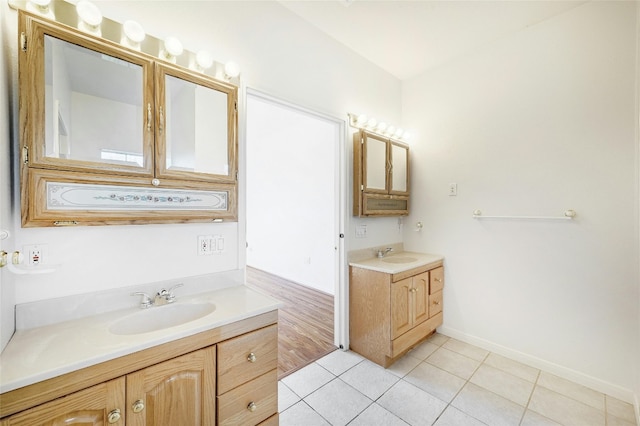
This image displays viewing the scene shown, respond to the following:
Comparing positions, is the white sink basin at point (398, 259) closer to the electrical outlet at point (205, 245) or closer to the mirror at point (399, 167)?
the mirror at point (399, 167)

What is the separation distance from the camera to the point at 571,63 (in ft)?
6.31

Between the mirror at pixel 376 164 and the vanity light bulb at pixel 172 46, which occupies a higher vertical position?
the vanity light bulb at pixel 172 46

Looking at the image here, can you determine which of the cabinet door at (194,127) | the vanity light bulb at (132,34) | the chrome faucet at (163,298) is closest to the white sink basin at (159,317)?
the chrome faucet at (163,298)

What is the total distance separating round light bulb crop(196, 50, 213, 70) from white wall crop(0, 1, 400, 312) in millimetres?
118

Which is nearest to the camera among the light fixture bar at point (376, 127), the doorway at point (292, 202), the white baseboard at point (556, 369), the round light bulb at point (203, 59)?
the round light bulb at point (203, 59)

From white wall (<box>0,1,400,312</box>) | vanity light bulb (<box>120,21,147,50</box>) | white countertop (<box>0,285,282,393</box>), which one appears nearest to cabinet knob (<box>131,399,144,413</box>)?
white countertop (<box>0,285,282,393</box>)

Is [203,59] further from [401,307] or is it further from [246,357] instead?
[401,307]

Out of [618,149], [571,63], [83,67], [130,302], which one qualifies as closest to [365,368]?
[130,302]

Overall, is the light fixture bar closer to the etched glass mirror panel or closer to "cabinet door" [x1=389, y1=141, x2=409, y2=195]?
"cabinet door" [x1=389, y1=141, x2=409, y2=195]

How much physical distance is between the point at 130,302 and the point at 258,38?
5.74ft

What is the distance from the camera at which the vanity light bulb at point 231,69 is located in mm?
1530

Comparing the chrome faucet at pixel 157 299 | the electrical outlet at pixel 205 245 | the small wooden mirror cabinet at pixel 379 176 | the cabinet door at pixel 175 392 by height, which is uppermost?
the small wooden mirror cabinet at pixel 379 176

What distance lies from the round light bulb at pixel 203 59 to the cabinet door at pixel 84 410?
1485 millimetres

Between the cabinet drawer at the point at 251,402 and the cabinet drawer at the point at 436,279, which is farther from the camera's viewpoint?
the cabinet drawer at the point at 436,279
